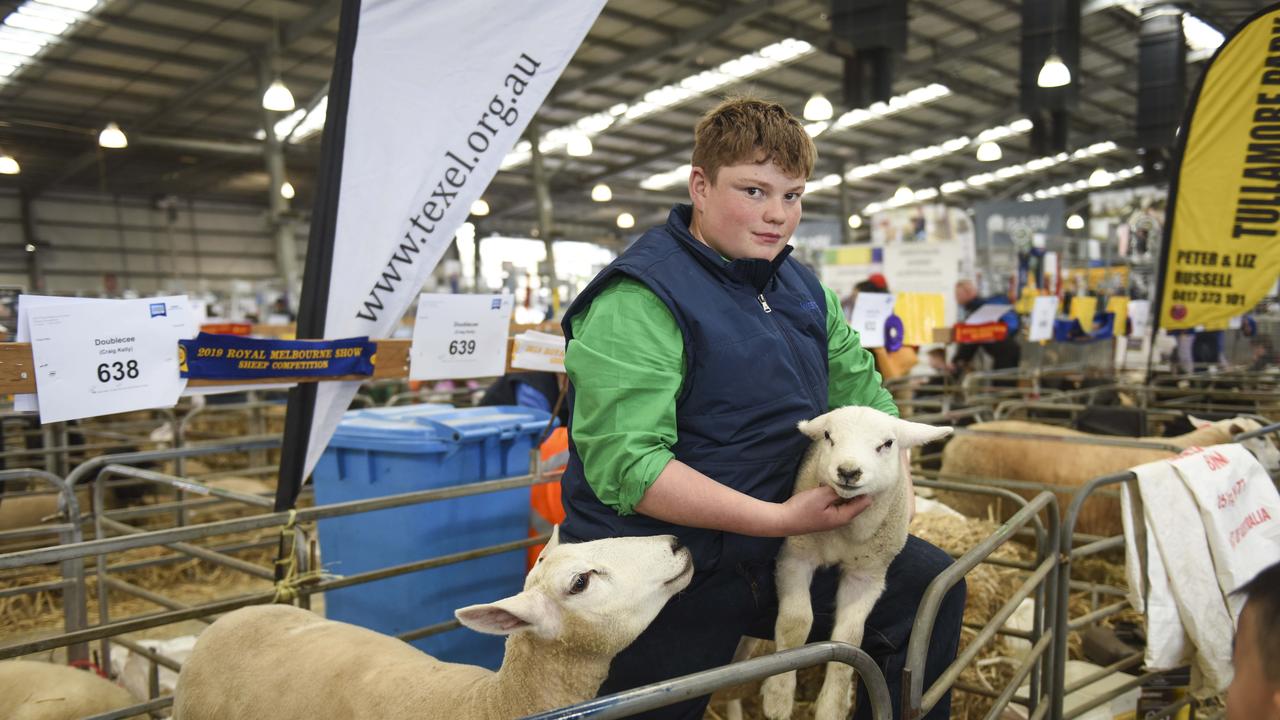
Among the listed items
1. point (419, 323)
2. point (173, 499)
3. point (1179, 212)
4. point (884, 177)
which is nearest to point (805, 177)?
point (419, 323)

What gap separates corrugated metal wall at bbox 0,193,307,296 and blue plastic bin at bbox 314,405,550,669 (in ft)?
70.5

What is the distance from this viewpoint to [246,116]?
59.8ft

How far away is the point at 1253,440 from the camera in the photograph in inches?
157

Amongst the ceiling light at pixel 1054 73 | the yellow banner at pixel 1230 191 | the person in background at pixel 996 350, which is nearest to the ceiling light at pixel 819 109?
the ceiling light at pixel 1054 73

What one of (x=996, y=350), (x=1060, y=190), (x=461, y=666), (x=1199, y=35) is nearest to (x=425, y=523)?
(x=461, y=666)

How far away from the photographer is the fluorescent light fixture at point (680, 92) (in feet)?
53.0

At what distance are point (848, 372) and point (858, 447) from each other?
460 mm

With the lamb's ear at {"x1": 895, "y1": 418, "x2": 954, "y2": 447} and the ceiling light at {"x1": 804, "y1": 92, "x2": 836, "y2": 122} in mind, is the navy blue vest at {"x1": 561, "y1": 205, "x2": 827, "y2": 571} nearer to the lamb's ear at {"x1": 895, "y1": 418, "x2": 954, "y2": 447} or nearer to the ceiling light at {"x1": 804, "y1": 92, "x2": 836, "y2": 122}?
the lamb's ear at {"x1": 895, "y1": 418, "x2": 954, "y2": 447}

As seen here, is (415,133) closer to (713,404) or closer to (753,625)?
(713,404)

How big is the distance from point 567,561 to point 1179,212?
18.8 ft

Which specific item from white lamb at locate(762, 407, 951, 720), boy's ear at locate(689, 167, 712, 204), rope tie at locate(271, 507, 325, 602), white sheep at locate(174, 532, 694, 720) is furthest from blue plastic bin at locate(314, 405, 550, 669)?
boy's ear at locate(689, 167, 712, 204)

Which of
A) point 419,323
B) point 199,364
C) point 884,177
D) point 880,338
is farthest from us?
point 884,177

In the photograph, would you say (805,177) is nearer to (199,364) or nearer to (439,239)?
(439,239)

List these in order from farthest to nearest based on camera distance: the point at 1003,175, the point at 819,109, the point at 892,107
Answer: the point at 1003,175 → the point at 892,107 → the point at 819,109
